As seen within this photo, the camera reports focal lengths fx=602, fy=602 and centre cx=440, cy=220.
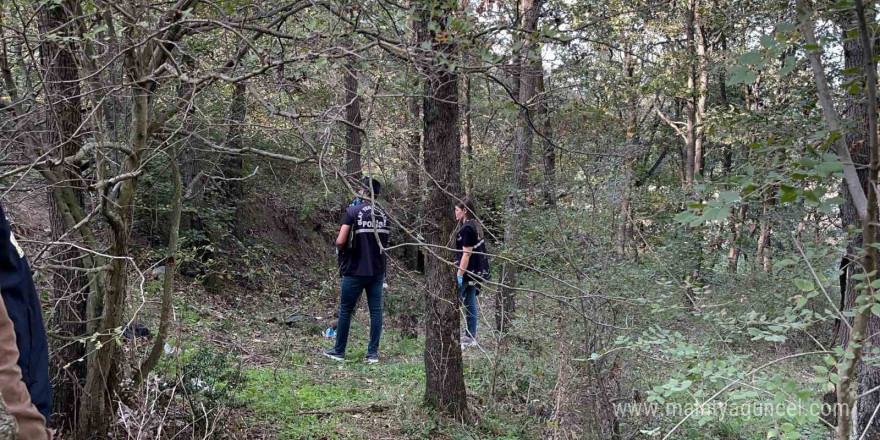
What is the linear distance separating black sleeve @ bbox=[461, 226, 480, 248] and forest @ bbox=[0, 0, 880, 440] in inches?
1.4

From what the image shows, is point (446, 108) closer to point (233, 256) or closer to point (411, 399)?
point (411, 399)

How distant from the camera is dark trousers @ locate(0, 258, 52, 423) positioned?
1568mm

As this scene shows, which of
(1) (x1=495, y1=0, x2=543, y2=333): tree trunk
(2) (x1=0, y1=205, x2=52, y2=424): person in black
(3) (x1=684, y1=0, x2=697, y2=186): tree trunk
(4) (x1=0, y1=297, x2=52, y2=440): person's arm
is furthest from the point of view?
(3) (x1=684, y1=0, x2=697, y2=186): tree trunk

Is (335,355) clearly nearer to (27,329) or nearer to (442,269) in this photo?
(442,269)

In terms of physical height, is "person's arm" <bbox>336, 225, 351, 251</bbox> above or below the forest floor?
above

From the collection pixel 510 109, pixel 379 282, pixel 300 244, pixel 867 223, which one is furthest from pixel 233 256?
pixel 867 223

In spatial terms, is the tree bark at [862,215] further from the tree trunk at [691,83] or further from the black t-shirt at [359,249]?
the tree trunk at [691,83]

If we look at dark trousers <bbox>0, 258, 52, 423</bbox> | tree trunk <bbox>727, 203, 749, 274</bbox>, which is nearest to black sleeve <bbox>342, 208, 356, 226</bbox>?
dark trousers <bbox>0, 258, 52, 423</bbox>

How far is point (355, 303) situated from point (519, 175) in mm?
2922

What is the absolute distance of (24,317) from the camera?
1614mm

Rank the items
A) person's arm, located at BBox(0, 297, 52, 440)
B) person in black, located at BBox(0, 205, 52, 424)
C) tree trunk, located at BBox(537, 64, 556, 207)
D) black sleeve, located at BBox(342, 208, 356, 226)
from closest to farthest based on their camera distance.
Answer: person's arm, located at BBox(0, 297, 52, 440) → person in black, located at BBox(0, 205, 52, 424) → tree trunk, located at BBox(537, 64, 556, 207) → black sleeve, located at BBox(342, 208, 356, 226)

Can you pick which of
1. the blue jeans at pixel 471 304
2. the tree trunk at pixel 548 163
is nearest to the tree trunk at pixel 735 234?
the tree trunk at pixel 548 163

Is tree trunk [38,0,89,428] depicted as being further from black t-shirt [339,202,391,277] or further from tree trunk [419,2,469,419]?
black t-shirt [339,202,391,277]

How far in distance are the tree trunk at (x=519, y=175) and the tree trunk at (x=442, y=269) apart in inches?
21.4
